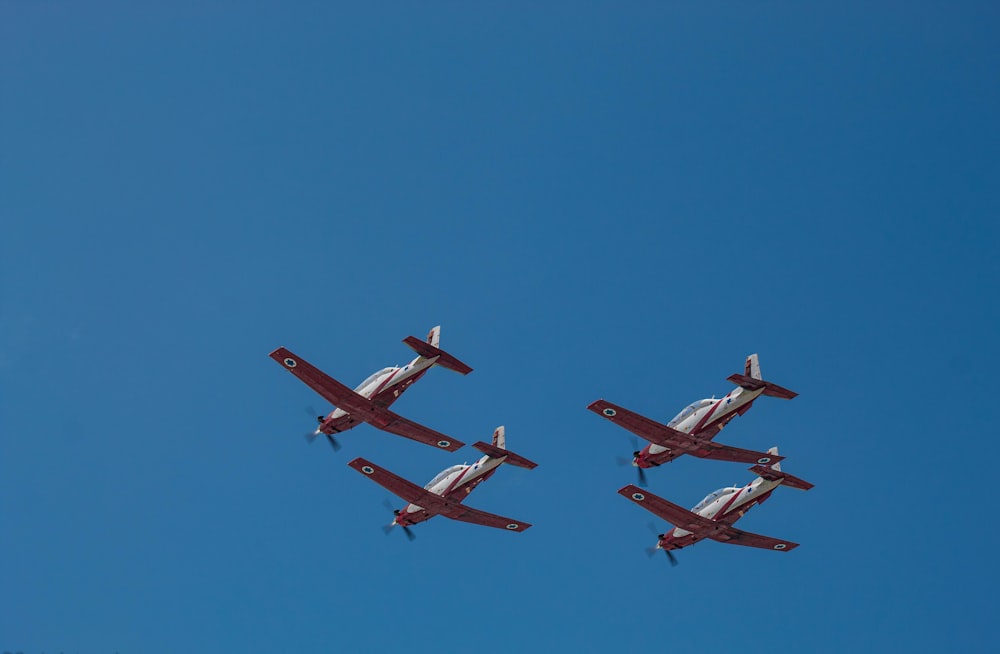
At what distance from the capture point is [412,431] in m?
73.0

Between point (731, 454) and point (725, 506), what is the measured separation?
3301 millimetres

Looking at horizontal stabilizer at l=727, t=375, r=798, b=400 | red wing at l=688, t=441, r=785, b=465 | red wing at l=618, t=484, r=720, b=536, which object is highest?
horizontal stabilizer at l=727, t=375, r=798, b=400

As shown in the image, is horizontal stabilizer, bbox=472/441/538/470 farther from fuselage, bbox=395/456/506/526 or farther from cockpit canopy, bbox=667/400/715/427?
cockpit canopy, bbox=667/400/715/427

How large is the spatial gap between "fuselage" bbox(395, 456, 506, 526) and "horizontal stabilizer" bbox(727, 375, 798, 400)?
14857 mm

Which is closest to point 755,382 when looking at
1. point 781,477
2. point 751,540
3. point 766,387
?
point 766,387

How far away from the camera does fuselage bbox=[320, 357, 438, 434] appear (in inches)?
2712

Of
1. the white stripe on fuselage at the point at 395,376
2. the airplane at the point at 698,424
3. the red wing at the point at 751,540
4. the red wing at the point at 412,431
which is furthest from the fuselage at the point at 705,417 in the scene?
the white stripe on fuselage at the point at 395,376

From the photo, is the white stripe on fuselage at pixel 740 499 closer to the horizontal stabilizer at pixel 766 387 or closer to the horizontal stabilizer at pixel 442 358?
the horizontal stabilizer at pixel 766 387

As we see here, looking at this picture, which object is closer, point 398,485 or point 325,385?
point 325,385

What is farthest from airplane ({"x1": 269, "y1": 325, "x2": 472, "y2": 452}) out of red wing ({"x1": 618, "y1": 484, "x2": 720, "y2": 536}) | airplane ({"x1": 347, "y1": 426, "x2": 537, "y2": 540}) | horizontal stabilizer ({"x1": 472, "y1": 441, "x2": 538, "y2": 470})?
red wing ({"x1": 618, "y1": 484, "x2": 720, "y2": 536})

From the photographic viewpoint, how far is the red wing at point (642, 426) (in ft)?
231

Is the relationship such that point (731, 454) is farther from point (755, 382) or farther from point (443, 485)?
point (443, 485)

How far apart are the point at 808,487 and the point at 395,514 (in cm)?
2555

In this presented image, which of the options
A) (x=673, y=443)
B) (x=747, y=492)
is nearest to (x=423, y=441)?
(x=673, y=443)
